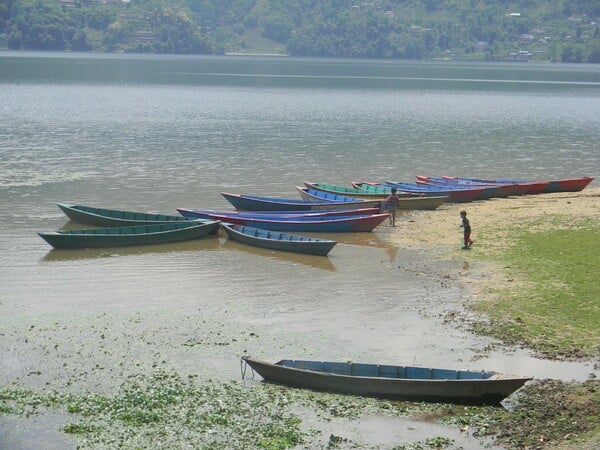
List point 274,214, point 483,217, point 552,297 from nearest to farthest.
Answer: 1. point 552,297
2. point 274,214
3. point 483,217

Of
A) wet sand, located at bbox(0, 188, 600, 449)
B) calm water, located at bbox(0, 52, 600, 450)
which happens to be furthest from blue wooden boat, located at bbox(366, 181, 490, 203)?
wet sand, located at bbox(0, 188, 600, 449)

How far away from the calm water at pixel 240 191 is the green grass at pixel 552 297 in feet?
3.74

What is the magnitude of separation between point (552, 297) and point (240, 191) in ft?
78.6

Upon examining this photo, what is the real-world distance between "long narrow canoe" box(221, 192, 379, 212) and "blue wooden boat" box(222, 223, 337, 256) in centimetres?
374

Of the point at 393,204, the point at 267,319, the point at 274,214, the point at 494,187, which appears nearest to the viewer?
the point at 267,319

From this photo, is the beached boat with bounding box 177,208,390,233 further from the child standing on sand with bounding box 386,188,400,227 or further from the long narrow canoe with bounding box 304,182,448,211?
the long narrow canoe with bounding box 304,182,448,211

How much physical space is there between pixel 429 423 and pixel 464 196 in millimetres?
26594

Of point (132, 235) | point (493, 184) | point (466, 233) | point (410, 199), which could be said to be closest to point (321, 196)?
point (410, 199)

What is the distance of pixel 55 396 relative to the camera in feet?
69.6

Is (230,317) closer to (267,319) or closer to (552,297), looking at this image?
(267,319)

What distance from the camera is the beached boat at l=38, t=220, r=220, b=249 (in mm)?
35656

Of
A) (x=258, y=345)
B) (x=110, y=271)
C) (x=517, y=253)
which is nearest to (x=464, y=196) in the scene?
(x=517, y=253)

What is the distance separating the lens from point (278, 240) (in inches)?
1407

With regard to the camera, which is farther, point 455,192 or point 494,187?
point 494,187
